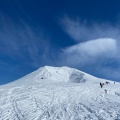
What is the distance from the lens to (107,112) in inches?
558

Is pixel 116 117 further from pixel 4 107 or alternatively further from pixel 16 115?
pixel 4 107

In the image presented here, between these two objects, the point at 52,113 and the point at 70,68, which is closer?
the point at 52,113

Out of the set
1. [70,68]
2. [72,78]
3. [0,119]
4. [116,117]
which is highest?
[70,68]

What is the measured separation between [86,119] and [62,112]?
260 cm

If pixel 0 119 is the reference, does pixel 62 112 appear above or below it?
above

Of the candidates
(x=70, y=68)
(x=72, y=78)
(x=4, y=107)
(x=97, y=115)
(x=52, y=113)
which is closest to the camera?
(x=97, y=115)

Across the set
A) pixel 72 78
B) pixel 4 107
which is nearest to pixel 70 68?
pixel 72 78

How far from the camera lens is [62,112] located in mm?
14664

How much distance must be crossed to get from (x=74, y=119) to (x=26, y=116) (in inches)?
134

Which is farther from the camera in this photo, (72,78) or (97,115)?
(72,78)

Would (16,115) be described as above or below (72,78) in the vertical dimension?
below

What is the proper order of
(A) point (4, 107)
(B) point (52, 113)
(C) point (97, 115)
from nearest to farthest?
(C) point (97, 115) → (B) point (52, 113) → (A) point (4, 107)

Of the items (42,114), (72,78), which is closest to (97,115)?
(42,114)

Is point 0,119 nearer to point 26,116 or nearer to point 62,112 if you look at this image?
point 26,116
